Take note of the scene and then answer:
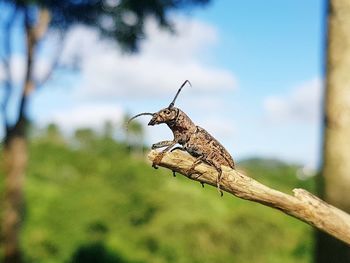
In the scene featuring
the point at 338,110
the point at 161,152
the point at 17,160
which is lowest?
the point at 161,152

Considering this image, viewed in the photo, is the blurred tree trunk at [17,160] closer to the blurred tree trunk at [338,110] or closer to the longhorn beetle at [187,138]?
the blurred tree trunk at [338,110]

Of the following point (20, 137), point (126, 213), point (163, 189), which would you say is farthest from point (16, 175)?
point (163, 189)

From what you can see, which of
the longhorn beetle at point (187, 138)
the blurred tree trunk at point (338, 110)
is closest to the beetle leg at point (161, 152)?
the longhorn beetle at point (187, 138)

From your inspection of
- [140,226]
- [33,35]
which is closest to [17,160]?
[33,35]

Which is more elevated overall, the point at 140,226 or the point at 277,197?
the point at 140,226

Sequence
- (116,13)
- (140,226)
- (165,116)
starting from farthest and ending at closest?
(140,226) → (116,13) → (165,116)

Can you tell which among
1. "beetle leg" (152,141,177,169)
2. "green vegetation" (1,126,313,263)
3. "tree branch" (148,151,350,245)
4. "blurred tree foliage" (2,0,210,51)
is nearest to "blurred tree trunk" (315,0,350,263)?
"tree branch" (148,151,350,245)

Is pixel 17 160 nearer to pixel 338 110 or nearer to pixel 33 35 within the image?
pixel 33 35

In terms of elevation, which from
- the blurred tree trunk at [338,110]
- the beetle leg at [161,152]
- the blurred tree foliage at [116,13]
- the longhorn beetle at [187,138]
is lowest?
the beetle leg at [161,152]
